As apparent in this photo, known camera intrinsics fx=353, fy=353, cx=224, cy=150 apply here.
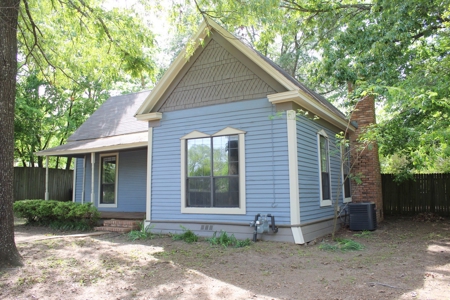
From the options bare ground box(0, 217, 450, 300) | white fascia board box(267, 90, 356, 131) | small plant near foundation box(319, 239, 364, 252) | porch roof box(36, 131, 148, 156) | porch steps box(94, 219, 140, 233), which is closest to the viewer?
bare ground box(0, 217, 450, 300)

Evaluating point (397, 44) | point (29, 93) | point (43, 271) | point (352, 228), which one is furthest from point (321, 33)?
point (29, 93)

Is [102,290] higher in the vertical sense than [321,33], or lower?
lower

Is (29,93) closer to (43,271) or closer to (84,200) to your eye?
(84,200)

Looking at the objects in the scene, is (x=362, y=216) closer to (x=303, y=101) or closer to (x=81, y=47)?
(x=303, y=101)

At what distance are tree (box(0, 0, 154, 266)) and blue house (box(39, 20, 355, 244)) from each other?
1.26 metres

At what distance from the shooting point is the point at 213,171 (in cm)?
888

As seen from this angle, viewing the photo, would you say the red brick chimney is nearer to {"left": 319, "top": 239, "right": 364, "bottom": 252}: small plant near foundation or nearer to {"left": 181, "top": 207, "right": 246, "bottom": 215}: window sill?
{"left": 319, "top": 239, "right": 364, "bottom": 252}: small plant near foundation

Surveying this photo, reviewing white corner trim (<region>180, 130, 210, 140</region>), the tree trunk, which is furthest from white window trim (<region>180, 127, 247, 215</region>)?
the tree trunk

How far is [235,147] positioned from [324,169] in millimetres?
2890

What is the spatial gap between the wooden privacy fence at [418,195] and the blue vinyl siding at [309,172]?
5074mm

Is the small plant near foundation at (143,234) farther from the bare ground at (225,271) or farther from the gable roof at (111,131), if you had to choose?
the gable roof at (111,131)

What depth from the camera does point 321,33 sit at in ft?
42.3

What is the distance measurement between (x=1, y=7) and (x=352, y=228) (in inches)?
381

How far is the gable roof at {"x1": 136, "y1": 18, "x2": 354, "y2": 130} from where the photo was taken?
7.97 m
